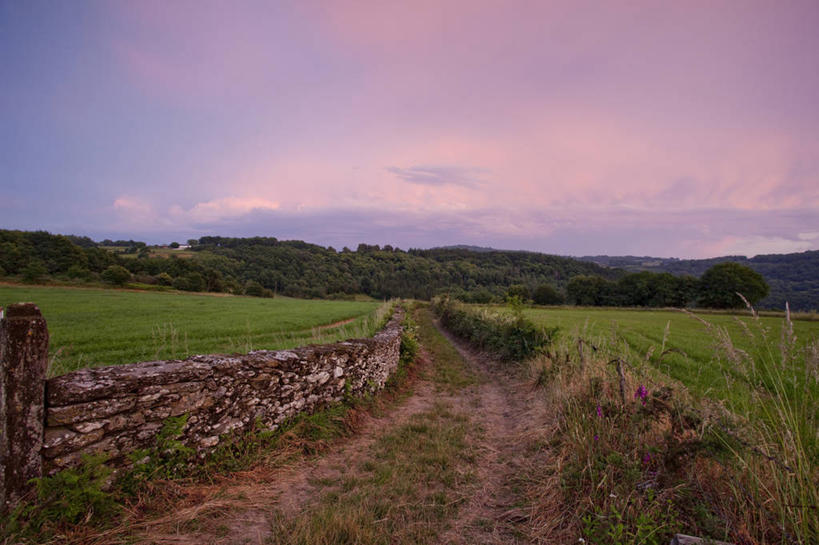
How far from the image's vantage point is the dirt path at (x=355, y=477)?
9.65ft

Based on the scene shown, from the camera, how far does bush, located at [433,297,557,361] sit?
32.7 ft

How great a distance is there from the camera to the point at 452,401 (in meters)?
7.57

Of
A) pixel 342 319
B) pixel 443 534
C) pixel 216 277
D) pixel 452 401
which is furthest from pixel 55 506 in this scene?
pixel 216 277

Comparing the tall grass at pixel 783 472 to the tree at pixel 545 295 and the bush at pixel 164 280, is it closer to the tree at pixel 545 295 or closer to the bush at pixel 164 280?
the bush at pixel 164 280

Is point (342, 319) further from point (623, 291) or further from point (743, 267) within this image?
point (743, 267)

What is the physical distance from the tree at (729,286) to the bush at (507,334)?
2040 inches

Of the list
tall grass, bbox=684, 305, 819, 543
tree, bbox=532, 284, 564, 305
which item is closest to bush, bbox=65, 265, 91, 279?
tall grass, bbox=684, 305, 819, 543

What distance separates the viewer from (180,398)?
3.53 metres

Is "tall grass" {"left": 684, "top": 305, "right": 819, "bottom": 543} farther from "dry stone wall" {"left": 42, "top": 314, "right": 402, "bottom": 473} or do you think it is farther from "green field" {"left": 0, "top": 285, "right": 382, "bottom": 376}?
"green field" {"left": 0, "top": 285, "right": 382, "bottom": 376}

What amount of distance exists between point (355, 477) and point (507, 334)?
28.7 feet

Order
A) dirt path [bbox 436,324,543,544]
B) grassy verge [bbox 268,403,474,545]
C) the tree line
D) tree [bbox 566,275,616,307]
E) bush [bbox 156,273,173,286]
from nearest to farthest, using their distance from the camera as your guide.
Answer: grassy verge [bbox 268,403,474,545] → dirt path [bbox 436,324,543,544] → the tree line → bush [bbox 156,273,173,286] → tree [bbox 566,275,616,307]

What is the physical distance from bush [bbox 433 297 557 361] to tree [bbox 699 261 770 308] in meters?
51.8

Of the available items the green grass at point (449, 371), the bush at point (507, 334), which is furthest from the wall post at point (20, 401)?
the bush at point (507, 334)

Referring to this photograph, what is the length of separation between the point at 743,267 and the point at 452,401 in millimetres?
66838
